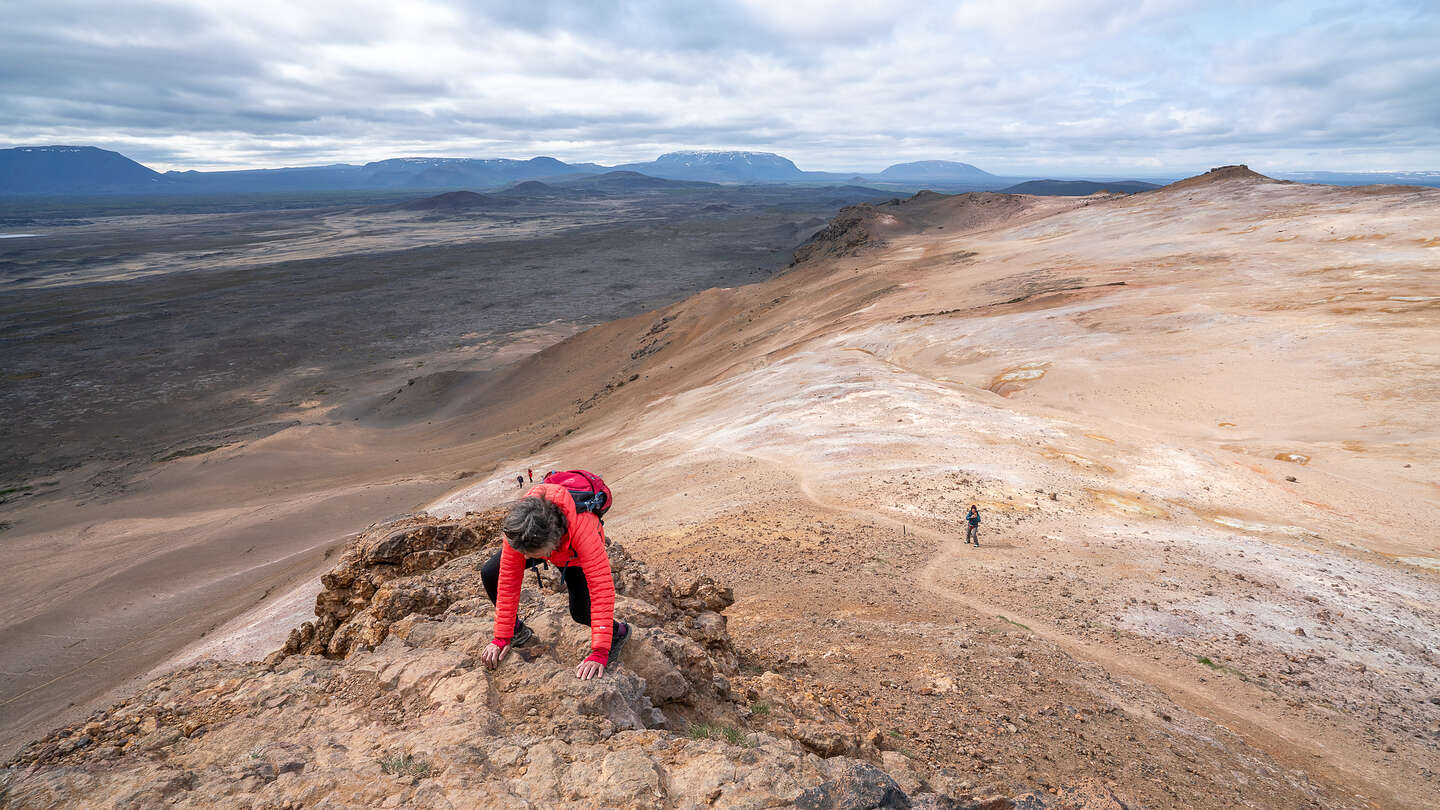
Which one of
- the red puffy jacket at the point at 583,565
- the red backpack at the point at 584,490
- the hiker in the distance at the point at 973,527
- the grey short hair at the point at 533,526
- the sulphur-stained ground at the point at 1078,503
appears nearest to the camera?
the grey short hair at the point at 533,526

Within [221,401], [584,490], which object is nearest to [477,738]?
[584,490]

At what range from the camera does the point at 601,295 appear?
65562mm

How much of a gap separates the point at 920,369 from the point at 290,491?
2087 cm

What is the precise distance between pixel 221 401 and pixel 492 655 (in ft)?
129

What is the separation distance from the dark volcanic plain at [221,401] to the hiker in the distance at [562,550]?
12373mm

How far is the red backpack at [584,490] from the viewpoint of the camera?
3.72 meters

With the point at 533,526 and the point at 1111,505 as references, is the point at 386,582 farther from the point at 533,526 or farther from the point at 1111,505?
the point at 1111,505

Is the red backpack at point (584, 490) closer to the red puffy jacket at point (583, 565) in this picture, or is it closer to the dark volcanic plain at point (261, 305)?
the red puffy jacket at point (583, 565)

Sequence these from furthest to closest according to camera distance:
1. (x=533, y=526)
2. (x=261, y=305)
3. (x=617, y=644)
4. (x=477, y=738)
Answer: (x=261, y=305) → (x=617, y=644) → (x=533, y=526) → (x=477, y=738)

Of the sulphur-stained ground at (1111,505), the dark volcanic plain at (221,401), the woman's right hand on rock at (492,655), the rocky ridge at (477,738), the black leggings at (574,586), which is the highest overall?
the black leggings at (574,586)

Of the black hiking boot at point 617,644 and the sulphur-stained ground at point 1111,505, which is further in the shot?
the sulphur-stained ground at point 1111,505

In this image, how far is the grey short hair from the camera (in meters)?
3.46

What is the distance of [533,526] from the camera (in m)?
3.48

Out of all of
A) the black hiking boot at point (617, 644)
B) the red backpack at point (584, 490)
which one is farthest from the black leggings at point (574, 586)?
the red backpack at point (584, 490)
